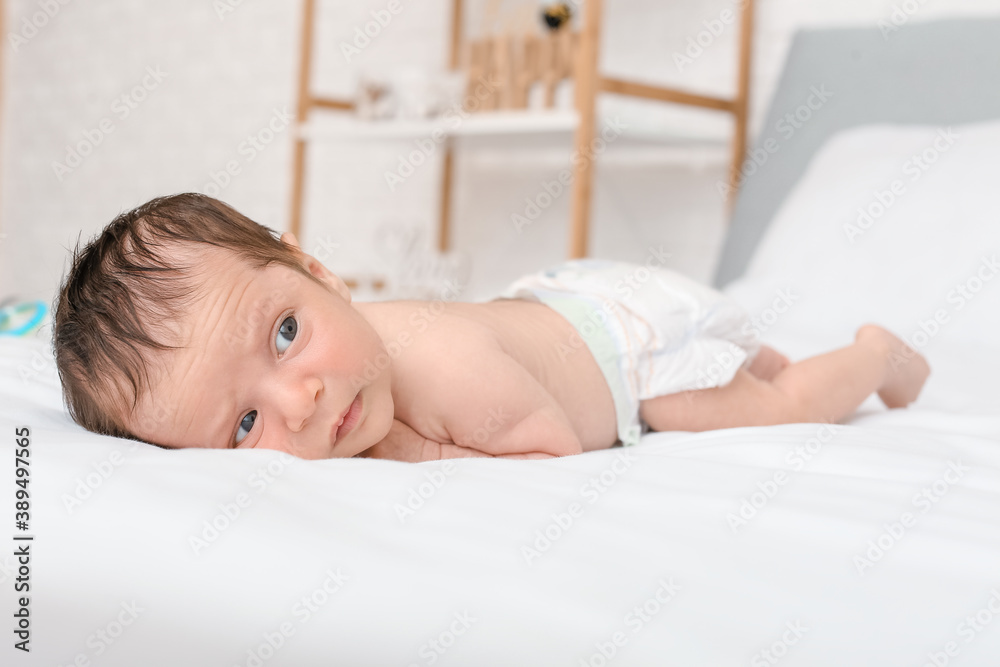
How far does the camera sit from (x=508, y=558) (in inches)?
21.4

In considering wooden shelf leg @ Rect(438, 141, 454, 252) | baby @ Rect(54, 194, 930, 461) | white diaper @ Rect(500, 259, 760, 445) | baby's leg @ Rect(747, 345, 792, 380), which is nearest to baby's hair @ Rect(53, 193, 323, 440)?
baby @ Rect(54, 194, 930, 461)

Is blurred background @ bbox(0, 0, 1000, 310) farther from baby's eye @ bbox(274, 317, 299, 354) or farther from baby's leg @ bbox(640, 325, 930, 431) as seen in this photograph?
baby's eye @ bbox(274, 317, 299, 354)

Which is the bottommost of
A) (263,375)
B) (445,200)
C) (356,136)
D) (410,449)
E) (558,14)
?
(410,449)

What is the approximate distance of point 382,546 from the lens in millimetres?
552

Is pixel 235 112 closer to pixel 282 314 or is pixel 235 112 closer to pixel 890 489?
pixel 282 314

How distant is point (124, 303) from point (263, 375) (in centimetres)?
13

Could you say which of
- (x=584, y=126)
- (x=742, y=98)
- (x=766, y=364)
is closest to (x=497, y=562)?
(x=766, y=364)

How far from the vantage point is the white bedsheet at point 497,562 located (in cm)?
49

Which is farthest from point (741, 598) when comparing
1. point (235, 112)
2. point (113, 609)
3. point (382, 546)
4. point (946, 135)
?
point (235, 112)

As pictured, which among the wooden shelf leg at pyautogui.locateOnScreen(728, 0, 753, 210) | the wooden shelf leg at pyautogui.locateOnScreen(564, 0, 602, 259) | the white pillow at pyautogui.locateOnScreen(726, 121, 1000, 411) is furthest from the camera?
the wooden shelf leg at pyautogui.locateOnScreen(728, 0, 753, 210)

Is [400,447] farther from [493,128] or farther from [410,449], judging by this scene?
[493,128]

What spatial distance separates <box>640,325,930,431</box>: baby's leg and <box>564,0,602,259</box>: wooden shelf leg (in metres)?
0.86

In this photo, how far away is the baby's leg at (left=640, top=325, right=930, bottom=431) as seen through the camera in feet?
3.80

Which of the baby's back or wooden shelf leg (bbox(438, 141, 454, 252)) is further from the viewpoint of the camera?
wooden shelf leg (bbox(438, 141, 454, 252))
